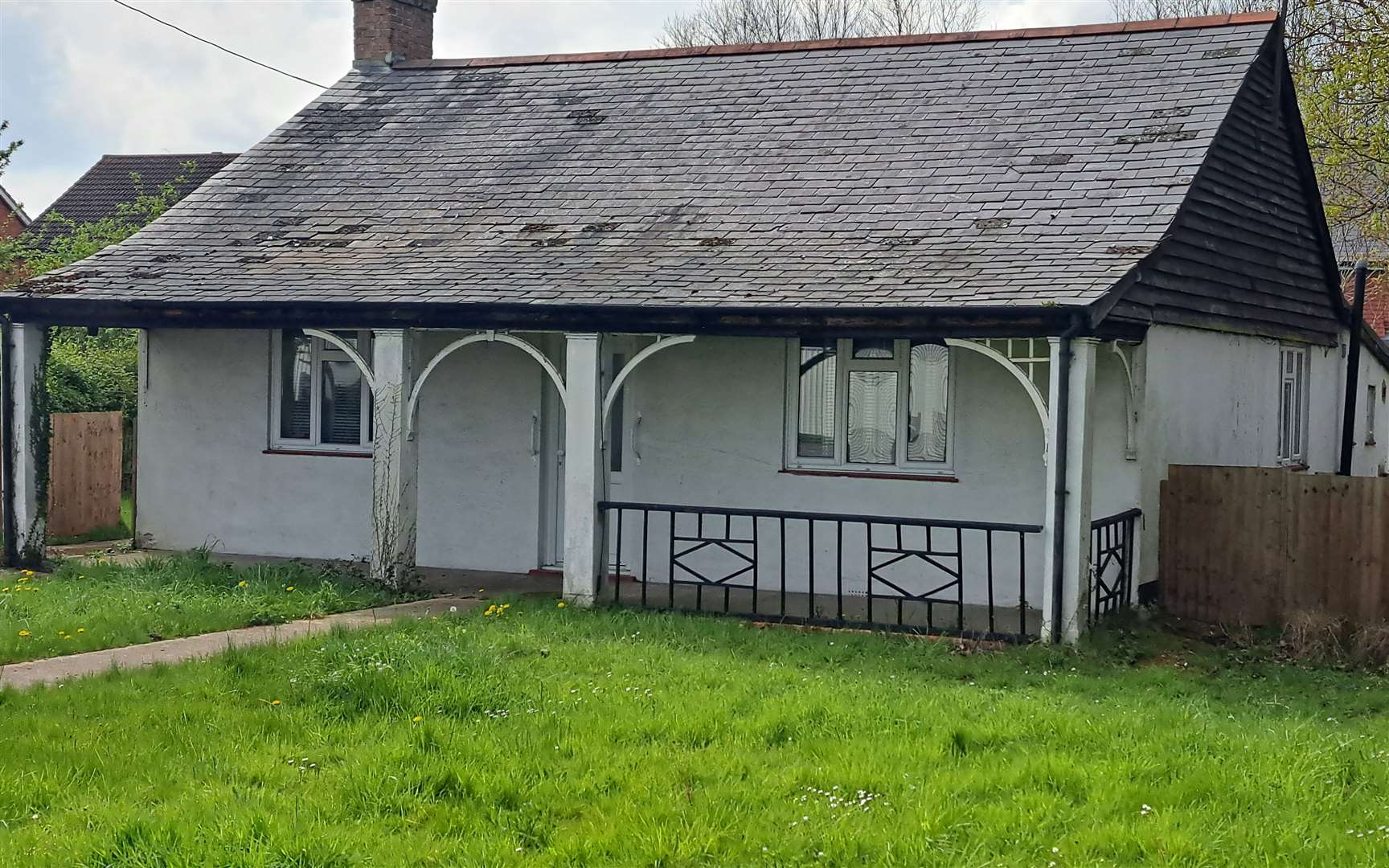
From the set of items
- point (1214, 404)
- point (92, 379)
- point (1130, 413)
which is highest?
point (92, 379)

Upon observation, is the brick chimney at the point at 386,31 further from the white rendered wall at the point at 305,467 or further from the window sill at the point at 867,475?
the window sill at the point at 867,475

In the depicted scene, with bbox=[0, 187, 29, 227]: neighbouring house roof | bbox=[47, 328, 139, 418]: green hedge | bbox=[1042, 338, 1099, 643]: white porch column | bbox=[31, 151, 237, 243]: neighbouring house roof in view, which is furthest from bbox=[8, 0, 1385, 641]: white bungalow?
bbox=[0, 187, 29, 227]: neighbouring house roof

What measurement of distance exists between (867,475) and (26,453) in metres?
8.00

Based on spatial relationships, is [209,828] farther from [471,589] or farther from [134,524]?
[134,524]

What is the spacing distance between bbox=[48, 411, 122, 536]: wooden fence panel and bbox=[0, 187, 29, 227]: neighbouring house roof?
2463 cm

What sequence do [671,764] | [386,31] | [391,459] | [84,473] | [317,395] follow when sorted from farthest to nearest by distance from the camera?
[386,31] → [84,473] → [317,395] → [391,459] → [671,764]

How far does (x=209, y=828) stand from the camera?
5875 millimetres

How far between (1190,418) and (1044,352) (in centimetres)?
257

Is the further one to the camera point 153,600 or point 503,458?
point 503,458

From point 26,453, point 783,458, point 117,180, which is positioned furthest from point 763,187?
point 117,180

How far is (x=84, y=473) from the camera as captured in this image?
1703cm

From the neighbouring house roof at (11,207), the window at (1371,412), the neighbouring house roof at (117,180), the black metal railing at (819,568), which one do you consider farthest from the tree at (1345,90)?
the neighbouring house roof at (11,207)

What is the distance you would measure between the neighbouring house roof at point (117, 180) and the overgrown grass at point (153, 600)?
23.0 metres

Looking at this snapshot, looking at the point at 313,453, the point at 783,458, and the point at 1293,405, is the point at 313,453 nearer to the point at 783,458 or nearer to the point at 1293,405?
the point at 783,458
